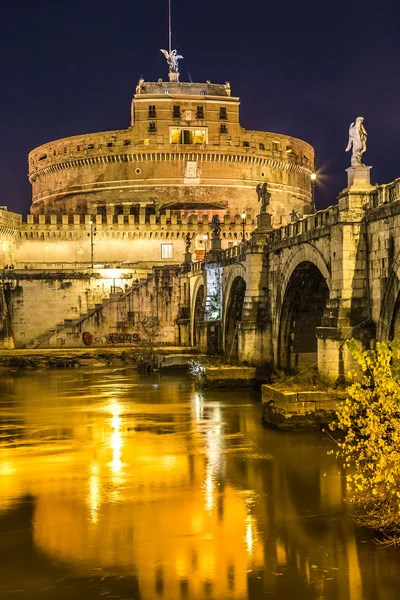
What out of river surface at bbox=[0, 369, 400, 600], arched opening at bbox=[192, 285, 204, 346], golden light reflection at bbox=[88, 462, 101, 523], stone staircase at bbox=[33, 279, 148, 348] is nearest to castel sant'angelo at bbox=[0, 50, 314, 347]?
stone staircase at bbox=[33, 279, 148, 348]

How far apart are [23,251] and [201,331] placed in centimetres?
2280

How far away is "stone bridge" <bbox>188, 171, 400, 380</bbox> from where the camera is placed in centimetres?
1741

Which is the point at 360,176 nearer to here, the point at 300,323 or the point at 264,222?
the point at 300,323

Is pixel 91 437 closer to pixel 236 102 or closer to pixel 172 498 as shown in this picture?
pixel 172 498

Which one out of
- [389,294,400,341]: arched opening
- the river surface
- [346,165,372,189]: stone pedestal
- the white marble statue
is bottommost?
the river surface

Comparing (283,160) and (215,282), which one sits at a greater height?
(283,160)

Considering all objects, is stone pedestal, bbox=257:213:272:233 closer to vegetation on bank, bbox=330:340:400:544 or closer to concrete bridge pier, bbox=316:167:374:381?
concrete bridge pier, bbox=316:167:374:381

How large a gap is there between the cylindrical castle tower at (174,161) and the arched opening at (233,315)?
29.7 meters

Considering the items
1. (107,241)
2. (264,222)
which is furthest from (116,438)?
(107,241)

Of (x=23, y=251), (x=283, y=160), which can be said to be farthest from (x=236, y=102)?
(x=23, y=251)

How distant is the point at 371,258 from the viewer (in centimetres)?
1811

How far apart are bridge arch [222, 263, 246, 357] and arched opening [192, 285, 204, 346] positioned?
487 centimetres

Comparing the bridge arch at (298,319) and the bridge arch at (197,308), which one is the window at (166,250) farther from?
the bridge arch at (298,319)

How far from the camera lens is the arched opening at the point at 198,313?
131ft
